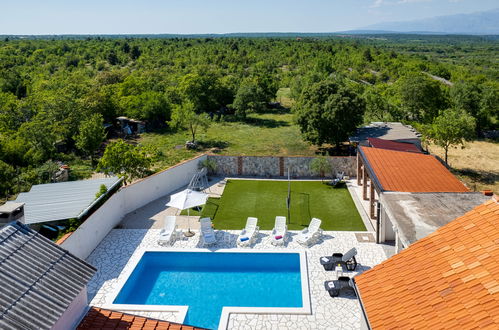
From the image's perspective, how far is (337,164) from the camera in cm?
2531

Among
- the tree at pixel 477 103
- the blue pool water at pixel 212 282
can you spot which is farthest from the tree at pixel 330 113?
the tree at pixel 477 103

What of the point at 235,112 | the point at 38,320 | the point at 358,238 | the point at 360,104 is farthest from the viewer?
the point at 235,112

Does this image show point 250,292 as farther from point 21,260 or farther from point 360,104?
point 360,104

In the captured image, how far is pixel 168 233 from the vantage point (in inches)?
696

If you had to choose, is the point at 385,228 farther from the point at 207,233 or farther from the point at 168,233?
the point at 168,233

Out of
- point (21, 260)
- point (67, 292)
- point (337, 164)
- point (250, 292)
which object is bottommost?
point (250, 292)

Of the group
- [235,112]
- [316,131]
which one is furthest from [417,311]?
[235,112]

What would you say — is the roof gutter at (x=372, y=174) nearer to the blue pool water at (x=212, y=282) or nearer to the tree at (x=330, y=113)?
the blue pool water at (x=212, y=282)

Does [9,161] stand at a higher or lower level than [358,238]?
higher

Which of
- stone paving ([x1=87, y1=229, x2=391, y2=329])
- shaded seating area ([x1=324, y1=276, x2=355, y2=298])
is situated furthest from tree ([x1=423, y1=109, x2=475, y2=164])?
shaded seating area ([x1=324, y1=276, x2=355, y2=298])

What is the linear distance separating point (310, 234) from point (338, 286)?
3847mm

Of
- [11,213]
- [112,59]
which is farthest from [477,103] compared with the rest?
[112,59]

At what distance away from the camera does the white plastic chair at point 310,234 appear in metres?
17.0

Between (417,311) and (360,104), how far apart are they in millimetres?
23193
